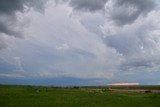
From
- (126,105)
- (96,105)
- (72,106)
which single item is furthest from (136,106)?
(72,106)

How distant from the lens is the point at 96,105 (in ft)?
138

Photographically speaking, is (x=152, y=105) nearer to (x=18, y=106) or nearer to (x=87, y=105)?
(x=87, y=105)

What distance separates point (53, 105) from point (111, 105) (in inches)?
337

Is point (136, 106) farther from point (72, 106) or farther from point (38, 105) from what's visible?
point (38, 105)

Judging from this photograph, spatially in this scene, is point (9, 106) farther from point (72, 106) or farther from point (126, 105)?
point (126, 105)

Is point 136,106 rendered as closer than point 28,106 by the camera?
No

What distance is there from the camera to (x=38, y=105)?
40.6m

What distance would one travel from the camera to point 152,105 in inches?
1719

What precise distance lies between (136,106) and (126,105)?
1740 millimetres

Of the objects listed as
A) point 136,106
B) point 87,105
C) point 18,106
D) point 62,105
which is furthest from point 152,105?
point 18,106

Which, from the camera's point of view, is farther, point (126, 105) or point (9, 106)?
point (126, 105)

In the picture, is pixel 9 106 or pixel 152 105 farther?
pixel 152 105

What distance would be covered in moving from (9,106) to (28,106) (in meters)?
2.51

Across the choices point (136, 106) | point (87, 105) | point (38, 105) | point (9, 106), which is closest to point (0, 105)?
point (9, 106)
